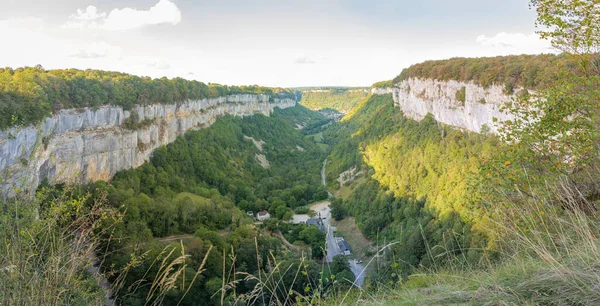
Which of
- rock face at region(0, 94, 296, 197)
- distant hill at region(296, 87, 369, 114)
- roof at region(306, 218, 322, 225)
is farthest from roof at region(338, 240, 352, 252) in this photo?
distant hill at region(296, 87, 369, 114)

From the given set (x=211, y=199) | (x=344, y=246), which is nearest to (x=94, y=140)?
(x=211, y=199)

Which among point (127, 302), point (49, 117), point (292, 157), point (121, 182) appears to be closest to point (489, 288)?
point (127, 302)

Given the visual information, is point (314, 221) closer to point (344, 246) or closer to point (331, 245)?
point (331, 245)

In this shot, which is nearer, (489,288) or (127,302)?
(489,288)

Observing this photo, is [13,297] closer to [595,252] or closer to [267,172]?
[595,252]

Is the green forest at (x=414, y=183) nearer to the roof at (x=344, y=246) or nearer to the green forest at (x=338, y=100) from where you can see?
the roof at (x=344, y=246)

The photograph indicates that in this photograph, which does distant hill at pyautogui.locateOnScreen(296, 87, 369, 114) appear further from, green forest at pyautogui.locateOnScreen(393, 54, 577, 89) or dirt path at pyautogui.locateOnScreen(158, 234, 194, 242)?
dirt path at pyautogui.locateOnScreen(158, 234, 194, 242)

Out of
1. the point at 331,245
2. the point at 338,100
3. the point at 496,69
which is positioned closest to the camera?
the point at 496,69

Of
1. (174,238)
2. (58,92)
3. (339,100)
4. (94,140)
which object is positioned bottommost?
(174,238)
